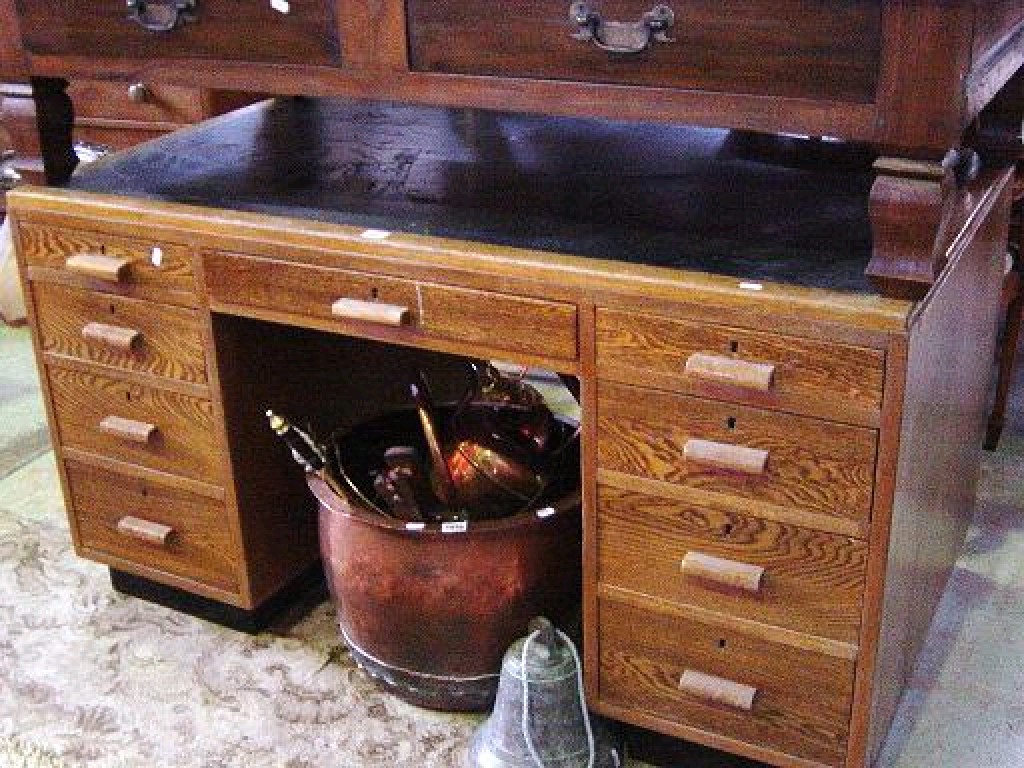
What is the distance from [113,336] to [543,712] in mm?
765

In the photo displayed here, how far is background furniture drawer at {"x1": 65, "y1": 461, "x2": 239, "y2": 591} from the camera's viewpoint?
1844 mm

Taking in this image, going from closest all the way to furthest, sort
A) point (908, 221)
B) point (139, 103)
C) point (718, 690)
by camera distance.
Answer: point (908, 221) → point (718, 690) → point (139, 103)

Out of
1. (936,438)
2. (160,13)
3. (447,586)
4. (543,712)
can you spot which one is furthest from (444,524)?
(160,13)

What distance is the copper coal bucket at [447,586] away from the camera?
1.64 meters

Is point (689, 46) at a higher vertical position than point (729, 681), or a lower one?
higher

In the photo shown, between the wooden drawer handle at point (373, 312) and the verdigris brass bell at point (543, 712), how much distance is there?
41 centimetres

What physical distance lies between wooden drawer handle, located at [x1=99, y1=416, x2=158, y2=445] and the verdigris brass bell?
602 millimetres

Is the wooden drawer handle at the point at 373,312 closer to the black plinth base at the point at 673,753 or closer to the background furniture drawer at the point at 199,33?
the background furniture drawer at the point at 199,33

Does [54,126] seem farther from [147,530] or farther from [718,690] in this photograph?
[718,690]

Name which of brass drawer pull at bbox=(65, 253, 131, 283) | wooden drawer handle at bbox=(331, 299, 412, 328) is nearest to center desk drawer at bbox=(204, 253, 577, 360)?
wooden drawer handle at bbox=(331, 299, 412, 328)

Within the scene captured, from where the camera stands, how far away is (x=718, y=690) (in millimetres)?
1497

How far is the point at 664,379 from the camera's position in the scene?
1.39m

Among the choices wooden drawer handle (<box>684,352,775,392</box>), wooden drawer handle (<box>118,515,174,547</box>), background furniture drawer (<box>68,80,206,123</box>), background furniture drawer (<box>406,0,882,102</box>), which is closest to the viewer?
background furniture drawer (<box>406,0,882,102</box>)

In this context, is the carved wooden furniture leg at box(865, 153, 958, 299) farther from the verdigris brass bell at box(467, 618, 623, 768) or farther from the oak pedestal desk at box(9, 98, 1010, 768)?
the verdigris brass bell at box(467, 618, 623, 768)
